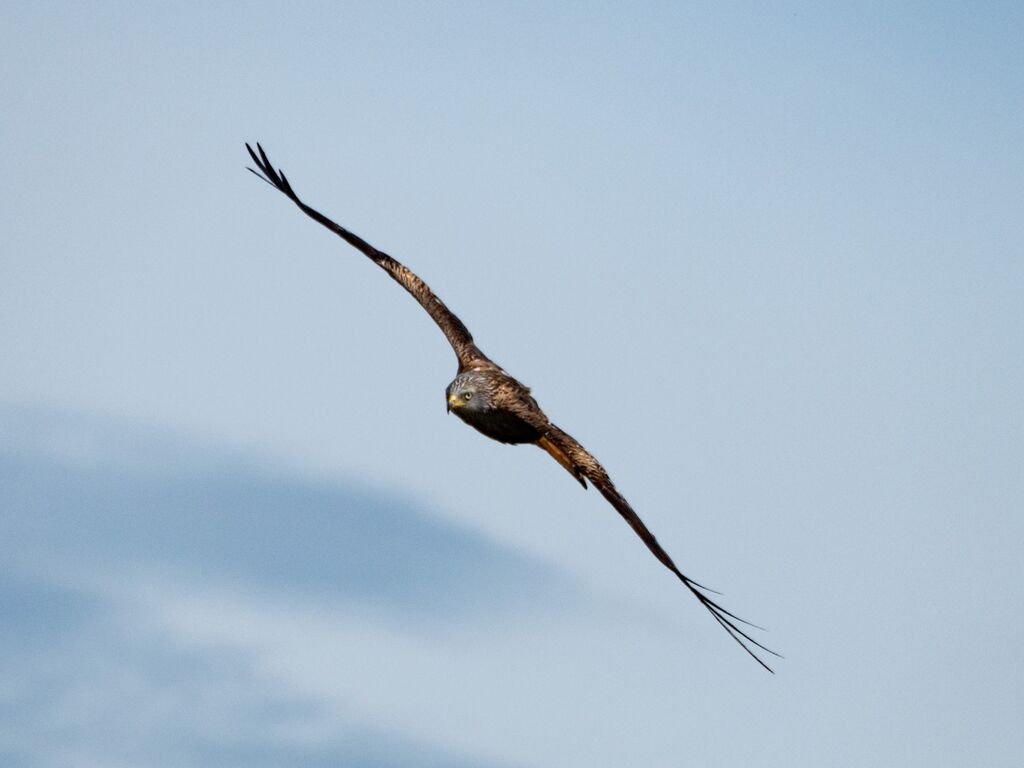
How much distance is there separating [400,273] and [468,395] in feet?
18.3

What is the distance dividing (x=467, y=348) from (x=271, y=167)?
216 inches

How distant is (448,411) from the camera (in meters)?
29.6

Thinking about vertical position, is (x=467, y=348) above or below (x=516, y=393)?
above

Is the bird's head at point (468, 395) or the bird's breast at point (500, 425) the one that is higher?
the bird's head at point (468, 395)

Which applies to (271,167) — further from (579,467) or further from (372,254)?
(579,467)

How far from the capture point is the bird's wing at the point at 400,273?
32.7 metres

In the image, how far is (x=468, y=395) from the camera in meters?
29.4

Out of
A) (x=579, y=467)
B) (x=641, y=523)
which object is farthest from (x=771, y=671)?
(x=579, y=467)

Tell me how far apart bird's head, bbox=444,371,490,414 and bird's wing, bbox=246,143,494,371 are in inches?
90.0

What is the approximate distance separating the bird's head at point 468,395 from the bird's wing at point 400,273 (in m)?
2.29

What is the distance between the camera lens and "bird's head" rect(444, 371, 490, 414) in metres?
29.3

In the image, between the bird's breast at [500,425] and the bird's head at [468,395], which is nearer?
the bird's breast at [500,425]

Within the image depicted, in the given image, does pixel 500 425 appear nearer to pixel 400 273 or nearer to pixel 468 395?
pixel 468 395

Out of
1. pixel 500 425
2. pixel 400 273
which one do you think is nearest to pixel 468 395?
pixel 500 425
